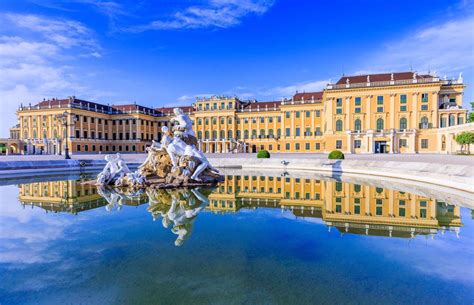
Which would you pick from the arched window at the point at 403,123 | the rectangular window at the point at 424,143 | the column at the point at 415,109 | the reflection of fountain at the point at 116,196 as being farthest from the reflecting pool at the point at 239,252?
the column at the point at 415,109

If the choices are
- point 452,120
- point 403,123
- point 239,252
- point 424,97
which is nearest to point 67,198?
point 239,252

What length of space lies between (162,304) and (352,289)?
2542 mm

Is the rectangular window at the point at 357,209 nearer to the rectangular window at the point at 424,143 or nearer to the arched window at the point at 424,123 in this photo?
the rectangular window at the point at 424,143

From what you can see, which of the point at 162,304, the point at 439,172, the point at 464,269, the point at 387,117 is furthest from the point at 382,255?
the point at 387,117

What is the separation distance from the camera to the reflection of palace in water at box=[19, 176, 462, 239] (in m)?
6.85

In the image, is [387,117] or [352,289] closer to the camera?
[352,289]

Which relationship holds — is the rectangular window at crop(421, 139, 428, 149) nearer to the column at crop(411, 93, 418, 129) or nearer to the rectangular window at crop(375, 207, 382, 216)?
the column at crop(411, 93, 418, 129)

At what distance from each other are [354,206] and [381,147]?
39035mm

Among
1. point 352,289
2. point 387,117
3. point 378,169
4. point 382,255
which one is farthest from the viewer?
point 387,117

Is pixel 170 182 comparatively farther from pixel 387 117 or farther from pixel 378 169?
pixel 387 117

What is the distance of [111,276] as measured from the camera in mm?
4102

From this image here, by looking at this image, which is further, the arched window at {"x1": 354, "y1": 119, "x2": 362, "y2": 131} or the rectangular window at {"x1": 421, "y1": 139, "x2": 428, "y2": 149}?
the arched window at {"x1": 354, "y1": 119, "x2": 362, "y2": 131}

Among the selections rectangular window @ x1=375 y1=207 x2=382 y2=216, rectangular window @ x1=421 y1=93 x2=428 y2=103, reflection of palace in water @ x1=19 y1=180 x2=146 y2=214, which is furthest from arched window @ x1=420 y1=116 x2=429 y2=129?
reflection of palace in water @ x1=19 y1=180 x2=146 y2=214

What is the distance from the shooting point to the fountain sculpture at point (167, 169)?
41.6 feet
